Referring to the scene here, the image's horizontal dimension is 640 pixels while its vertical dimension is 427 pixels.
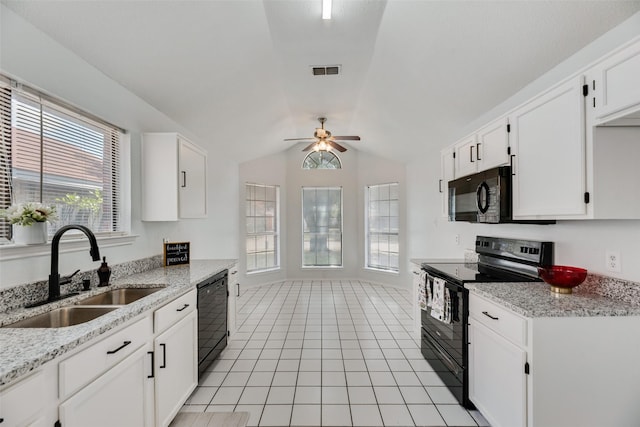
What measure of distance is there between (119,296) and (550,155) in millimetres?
2994

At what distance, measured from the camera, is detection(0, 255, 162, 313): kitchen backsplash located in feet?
4.88

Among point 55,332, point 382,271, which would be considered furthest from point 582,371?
point 382,271

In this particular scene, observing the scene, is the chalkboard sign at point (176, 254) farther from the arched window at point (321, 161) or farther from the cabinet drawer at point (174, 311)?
the arched window at point (321, 161)

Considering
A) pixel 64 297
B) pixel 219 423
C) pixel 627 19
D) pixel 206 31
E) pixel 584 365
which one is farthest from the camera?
pixel 206 31

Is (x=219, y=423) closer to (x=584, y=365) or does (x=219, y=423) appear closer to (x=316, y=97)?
(x=584, y=365)

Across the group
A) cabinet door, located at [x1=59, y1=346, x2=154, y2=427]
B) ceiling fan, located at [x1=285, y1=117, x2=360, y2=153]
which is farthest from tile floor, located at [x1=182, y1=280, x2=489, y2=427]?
ceiling fan, located at [x1=285, y1=117, x2=360, y2=153]

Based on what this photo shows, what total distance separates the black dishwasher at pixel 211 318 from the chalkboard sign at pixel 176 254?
0.53 meters

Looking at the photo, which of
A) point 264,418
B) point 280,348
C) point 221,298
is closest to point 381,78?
point 221,298

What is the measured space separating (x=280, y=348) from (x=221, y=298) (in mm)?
845

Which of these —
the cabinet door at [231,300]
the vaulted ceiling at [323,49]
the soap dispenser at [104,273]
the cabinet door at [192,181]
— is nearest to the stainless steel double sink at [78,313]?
the soap dispenser at [104,273]

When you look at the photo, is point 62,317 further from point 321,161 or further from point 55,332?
point 321,161

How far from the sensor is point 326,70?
10.2ft

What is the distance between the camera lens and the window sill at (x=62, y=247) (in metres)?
1.51

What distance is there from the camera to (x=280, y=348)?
10.0 feet
